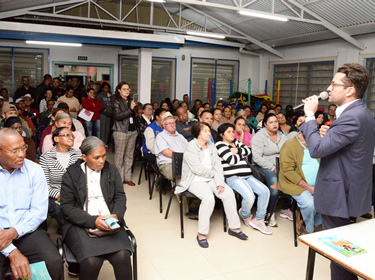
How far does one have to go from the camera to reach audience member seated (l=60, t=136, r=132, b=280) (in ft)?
7.38

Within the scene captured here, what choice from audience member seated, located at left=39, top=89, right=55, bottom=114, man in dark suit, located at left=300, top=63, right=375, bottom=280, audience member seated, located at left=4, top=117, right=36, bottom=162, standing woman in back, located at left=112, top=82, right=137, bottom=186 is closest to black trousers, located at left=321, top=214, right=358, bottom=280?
man in dark suit, located at left=300, top=63, right=375, bottom=280

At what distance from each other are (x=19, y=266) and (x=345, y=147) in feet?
6.92

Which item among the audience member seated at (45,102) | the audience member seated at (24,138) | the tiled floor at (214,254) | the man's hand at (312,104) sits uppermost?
the man's hand at (312,104)

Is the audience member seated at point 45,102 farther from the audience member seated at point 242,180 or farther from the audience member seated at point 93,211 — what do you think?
the audience member seated at point 93,211

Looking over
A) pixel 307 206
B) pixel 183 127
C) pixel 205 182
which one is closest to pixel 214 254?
pixel 205 182

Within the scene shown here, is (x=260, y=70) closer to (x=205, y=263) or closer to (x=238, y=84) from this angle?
(x=238, y=84)

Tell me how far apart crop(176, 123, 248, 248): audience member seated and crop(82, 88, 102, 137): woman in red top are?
434cm

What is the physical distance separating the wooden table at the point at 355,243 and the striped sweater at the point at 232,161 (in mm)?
1879

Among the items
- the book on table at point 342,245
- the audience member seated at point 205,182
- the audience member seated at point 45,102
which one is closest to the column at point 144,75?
the audience member seated at point 45,102

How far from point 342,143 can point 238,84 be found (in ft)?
36.4

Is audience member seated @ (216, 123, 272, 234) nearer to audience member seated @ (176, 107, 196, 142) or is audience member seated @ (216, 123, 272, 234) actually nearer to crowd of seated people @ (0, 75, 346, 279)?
crowd of seated people @ (0, 75, 346, 279)

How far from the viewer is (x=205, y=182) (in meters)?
3.71

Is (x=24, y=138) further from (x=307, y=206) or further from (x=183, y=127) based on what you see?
(x=307, y=206)

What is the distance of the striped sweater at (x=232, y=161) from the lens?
3.93 metres
